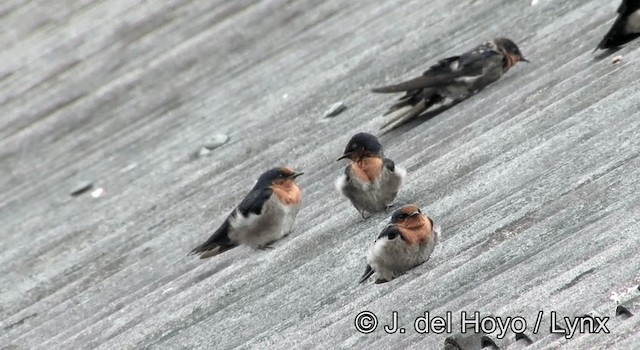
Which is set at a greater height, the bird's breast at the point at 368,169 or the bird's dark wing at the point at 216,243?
the bird's breast at the point at 368,169

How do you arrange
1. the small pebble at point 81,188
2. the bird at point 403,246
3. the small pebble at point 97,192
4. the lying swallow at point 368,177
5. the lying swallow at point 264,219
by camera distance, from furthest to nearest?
the small pebble at point 81,188
the small pebble at point 97,192
the lying swallow at point 264,219
the lying swallow at point 368,177
the bird at point 403,246

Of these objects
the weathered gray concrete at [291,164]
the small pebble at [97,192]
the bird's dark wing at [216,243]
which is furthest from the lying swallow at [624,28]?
the small pebble at [97,192]

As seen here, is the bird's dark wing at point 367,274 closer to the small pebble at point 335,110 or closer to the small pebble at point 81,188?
the small pebble at point 335,110

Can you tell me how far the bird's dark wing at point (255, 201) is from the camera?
6854 millimetres

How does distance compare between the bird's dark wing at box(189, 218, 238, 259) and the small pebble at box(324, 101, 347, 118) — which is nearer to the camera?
the bird's dark wing at box(189, 218, 238, 259)

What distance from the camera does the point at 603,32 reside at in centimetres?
726

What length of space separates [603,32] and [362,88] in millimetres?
1847

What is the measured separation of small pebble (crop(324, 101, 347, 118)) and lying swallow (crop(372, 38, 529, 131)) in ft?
1.46

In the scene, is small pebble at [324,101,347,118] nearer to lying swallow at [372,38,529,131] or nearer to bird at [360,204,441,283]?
lying swallow at [372,38,529,131]

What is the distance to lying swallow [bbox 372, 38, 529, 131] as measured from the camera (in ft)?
24.9

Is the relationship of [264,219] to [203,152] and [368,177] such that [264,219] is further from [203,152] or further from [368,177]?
[203,152]

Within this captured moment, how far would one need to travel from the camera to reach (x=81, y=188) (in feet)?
28.7

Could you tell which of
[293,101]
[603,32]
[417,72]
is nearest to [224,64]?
[293,101]

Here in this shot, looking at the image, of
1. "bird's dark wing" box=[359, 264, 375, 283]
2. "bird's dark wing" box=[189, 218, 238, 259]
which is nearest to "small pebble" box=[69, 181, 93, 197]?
"bird's dark wing" box=[189, 218, 238, 259]
